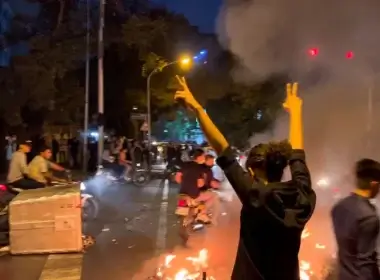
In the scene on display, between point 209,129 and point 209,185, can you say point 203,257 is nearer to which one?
point 209,185

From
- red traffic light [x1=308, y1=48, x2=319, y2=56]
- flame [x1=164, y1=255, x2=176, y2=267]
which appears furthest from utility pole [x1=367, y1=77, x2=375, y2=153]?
flame [x1=164, y1=255, x2=176, y2=267]

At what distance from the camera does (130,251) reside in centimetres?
881

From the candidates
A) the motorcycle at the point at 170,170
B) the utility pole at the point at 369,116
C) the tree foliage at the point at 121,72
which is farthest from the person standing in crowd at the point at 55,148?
the utility pole at the point at 369,116

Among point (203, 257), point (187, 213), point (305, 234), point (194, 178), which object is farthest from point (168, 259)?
point (305, 234)

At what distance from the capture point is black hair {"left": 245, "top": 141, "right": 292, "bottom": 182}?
112 inches

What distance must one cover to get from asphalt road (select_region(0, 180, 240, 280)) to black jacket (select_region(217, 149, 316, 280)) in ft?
13.0

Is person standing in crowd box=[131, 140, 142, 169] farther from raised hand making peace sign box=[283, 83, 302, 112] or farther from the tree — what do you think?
raised hand making peace sign box=[283, 83, 302, 112]

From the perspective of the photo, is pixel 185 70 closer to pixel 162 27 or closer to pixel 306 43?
pixel 162 27

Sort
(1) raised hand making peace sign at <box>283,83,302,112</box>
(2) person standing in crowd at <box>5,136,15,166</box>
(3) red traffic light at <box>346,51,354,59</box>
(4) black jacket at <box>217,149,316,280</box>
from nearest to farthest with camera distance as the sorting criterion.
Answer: (4) black jacket at <box>217,149,316,280</box> → (1) raised hand making peace sign at <box>283,83,302,112</box> → (3) red traffic light at <box>346,51,354,59</box> → (2) person standing in crowd at <box>5,136,15,166</box>

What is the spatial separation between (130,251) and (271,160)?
20.6 feet

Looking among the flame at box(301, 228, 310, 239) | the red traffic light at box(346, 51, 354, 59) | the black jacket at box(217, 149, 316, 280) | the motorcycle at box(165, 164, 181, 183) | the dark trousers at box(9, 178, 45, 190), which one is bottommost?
the motorcycle at box(165, 164, 181, 183)

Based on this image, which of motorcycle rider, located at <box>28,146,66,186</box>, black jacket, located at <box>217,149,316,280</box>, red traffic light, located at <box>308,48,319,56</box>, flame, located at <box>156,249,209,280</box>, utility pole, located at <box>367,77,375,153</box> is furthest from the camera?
utility pole, located at <box>367,77,375,153</box>

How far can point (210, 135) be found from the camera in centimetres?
287

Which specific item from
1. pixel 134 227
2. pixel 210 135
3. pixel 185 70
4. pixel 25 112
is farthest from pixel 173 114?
pixel 210 135
